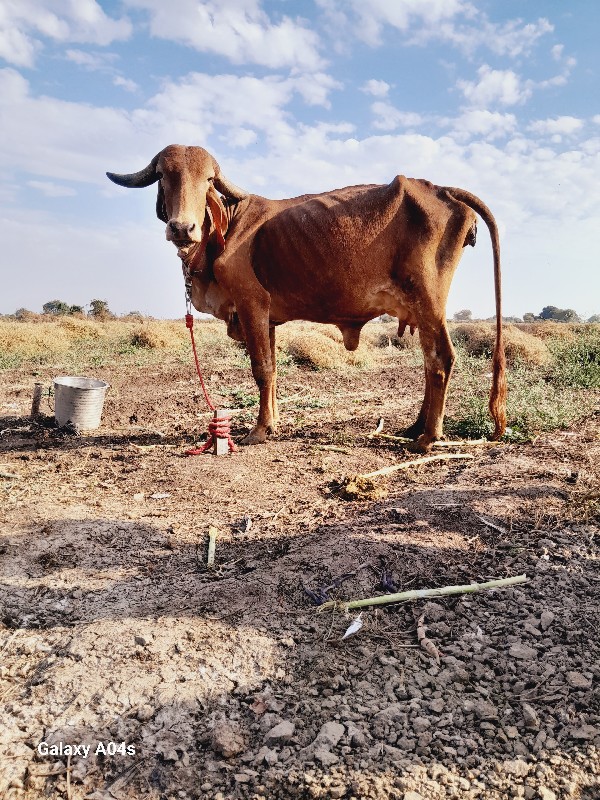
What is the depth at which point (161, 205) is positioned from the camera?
505cm

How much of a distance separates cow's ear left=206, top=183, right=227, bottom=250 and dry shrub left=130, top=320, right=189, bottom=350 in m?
9.42

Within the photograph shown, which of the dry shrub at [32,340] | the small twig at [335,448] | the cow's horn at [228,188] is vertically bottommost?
the small twig at [335,448]

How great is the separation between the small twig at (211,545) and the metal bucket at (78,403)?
2.99 meters

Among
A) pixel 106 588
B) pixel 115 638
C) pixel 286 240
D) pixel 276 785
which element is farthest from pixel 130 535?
pixel 286 240

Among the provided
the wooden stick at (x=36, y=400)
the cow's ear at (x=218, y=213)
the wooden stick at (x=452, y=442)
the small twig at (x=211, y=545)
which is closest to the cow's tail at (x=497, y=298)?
the wooden stick at (x=452, y=442)

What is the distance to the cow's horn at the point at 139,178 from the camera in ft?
16.2

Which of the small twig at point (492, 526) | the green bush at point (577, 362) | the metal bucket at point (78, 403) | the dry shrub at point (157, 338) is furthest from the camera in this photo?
the dry shrub at point (157, 338)

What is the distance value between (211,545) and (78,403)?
3321 mm

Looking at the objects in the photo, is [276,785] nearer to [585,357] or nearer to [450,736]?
[450,736]

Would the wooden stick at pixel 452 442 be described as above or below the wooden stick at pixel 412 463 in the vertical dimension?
above

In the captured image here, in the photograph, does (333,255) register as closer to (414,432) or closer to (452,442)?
(414,432)

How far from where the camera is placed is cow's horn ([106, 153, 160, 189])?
194 inches

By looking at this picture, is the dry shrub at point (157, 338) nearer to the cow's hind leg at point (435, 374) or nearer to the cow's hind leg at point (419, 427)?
the cow's hind leg at point (419, 427)

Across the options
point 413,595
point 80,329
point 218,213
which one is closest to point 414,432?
point 218,213
